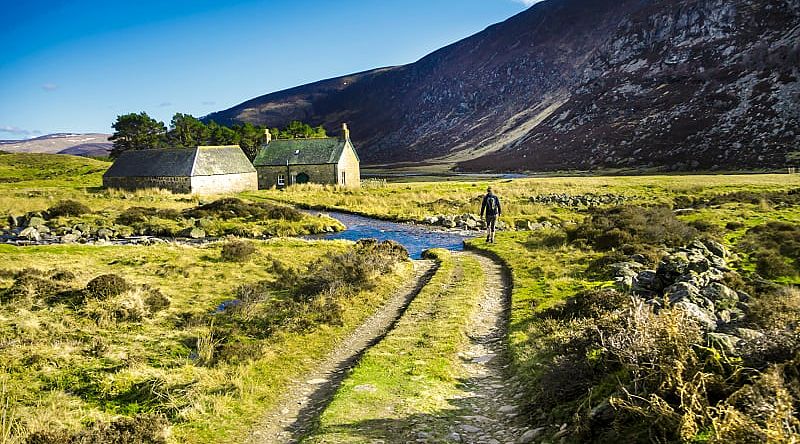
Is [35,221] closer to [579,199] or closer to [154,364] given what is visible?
[154,364]

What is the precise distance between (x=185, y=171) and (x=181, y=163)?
7.18 ft

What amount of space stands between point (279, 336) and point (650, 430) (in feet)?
34.5

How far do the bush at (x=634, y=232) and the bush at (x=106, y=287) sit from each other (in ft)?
67.4

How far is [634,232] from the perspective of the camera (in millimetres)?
27500

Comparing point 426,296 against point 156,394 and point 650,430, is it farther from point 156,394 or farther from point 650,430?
point 650,430

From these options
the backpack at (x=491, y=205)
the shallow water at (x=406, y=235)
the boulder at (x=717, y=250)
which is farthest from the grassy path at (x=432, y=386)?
the shallow water at (x=406, y=235)

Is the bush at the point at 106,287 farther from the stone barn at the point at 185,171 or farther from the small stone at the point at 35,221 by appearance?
the stone barn at the point at 185,171

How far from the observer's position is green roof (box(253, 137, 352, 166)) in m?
77.9

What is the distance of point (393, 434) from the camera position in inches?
351

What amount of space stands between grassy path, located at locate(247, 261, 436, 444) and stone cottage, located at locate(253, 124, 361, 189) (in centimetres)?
6064

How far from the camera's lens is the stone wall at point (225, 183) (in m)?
68.5

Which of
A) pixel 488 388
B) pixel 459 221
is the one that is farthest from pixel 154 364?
pixel 459 221

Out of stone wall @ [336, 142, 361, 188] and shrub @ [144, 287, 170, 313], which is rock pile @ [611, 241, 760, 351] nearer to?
shrub @ [144, 287, 170, 313]

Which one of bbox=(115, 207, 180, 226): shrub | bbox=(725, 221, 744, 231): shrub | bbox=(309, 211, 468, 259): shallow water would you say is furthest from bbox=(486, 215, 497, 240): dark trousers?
bbox=(115, 207, 180, 226): shrub
